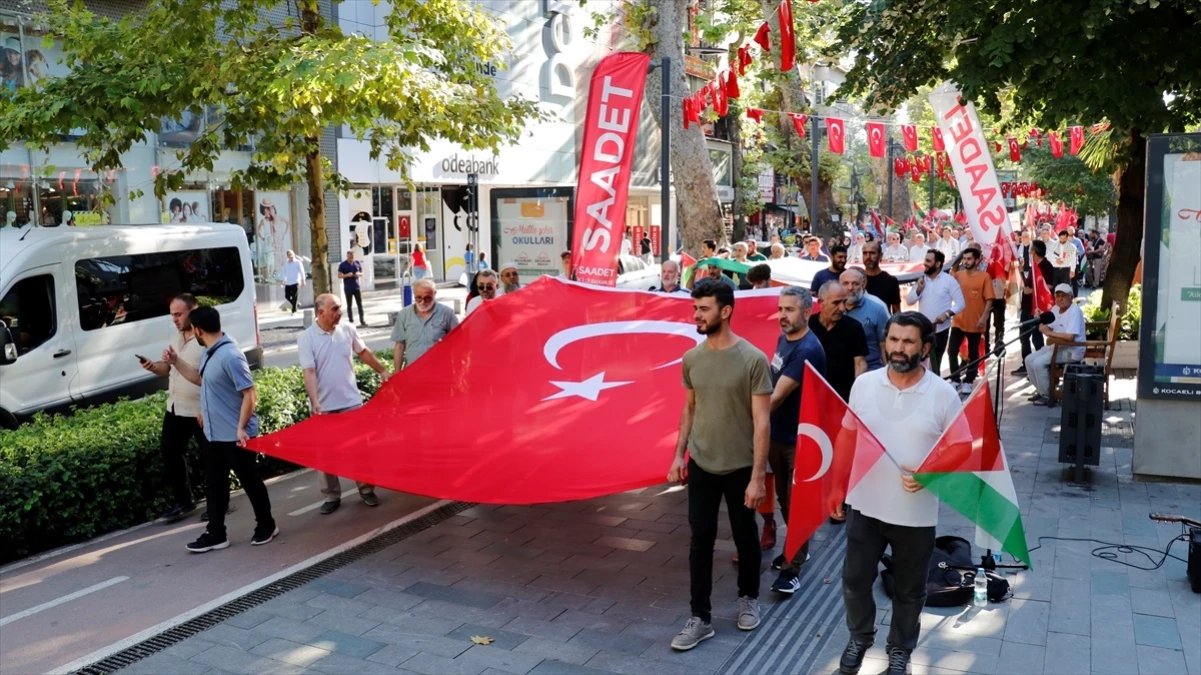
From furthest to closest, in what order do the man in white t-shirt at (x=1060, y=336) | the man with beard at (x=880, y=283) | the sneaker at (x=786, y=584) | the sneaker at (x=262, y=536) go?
the man in white t-shirt at (x=1060, y=336)
the man with beard at (x=880, y=283)
the sneaker at (x=262, y=536)
the sneaker at (x=786, y=584)

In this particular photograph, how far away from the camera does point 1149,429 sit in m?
8.72

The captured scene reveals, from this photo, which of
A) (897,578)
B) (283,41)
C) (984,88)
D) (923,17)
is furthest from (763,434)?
(923,17)

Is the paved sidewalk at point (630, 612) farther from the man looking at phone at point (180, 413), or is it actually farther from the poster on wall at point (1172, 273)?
the man looking at phone at point (180, 413)

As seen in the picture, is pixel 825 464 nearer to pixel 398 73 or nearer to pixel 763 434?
pixel 763 434

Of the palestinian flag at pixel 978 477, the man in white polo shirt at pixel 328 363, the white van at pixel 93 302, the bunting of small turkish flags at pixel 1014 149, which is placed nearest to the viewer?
the palestinian flag at pixel 978 477

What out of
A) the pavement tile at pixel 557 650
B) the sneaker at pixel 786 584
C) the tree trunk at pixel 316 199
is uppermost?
the tree trunk at pixel 316 199

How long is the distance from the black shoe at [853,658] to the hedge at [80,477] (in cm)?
557

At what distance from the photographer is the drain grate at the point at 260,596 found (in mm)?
5770

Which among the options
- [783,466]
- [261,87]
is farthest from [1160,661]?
[261,87]

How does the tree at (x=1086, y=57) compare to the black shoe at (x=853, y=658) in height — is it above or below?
above

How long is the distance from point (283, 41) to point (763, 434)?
802cm

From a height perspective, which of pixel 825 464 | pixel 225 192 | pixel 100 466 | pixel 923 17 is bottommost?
pixel 100 466

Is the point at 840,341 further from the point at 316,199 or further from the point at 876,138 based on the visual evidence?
the point at 876,138

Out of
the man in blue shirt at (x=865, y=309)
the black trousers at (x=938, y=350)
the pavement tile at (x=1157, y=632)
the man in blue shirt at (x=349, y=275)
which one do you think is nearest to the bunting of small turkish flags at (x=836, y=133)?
the black trousers at (x=938, y=350)
